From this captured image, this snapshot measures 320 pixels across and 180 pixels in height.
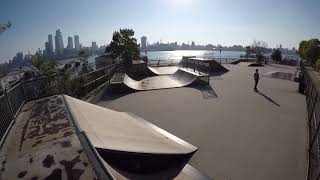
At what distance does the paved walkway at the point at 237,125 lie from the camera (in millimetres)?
6305

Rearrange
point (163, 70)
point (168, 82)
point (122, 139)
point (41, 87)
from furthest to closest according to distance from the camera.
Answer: point (163, 70) → point (168, 82) → point (41, 87) → point (122, 139)

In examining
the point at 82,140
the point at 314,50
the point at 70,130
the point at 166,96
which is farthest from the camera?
the point at 314,50

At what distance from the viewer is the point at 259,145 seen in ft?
24.9

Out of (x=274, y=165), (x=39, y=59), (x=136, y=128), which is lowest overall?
(x=274, y=165)

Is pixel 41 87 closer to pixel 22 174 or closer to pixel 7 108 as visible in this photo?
pixel 7 108

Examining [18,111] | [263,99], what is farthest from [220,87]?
[18,111]

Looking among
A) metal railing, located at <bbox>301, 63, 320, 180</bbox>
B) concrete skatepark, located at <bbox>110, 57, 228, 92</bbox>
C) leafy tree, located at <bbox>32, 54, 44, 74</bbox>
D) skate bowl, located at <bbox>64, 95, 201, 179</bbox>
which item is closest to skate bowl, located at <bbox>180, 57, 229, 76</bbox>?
concrete skatepark, located at <bbox>110, 57, 228, 92</bbox>

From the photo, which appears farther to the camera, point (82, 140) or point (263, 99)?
point (263, 99)

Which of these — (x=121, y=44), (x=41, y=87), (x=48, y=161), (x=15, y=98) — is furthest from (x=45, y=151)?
(x=121, y=44)

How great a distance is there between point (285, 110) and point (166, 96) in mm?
7409

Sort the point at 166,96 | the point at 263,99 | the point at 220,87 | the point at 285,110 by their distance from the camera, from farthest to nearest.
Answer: the point at 220,87, the point at 166,96, the point at 263,99, the point at 285,110

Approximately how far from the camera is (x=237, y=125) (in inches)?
377

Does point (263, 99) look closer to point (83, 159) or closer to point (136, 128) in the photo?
point (136, 128)

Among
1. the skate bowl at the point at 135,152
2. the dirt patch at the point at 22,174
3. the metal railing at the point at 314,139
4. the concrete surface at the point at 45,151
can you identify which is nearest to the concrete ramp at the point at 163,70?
the metal railing at the point at 314,139
